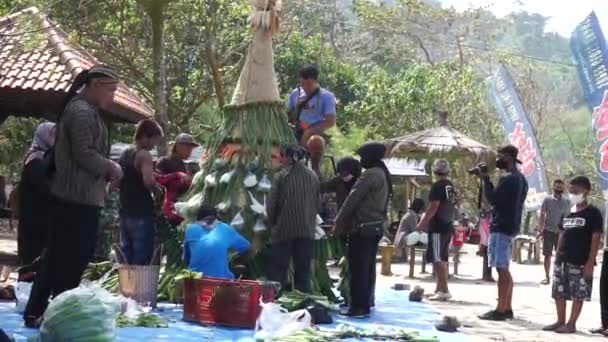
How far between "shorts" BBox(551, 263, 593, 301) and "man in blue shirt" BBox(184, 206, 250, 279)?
10.9 feet

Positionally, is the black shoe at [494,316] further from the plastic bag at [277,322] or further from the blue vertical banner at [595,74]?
the plastic bag at [277,322]

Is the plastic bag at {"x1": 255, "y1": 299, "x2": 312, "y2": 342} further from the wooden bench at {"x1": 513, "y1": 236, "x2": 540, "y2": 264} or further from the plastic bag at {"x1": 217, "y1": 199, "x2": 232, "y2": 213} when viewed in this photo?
the wooden bench at {"x1": 513, "y1": 236, "x2": 540, "y2": 264}

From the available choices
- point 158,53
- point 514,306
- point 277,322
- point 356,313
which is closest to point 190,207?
point 356,313

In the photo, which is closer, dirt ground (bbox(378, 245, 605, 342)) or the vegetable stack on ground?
dirt ground (bbox(378, 245, 605, 342))

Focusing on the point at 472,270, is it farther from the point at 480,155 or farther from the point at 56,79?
the point at 56,79

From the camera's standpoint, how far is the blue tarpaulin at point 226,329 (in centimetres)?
884

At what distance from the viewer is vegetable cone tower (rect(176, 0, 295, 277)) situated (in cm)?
1130

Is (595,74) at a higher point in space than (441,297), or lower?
higher

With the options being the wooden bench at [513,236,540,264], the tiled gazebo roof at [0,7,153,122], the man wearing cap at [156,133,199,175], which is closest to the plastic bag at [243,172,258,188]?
the man wearing cap at [156,133,199,175]

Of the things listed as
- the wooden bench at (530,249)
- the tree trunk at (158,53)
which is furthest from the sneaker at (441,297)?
the wooden bench at (530,249)

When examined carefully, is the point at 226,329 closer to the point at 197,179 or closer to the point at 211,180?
the point at 211,180

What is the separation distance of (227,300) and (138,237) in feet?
5.16

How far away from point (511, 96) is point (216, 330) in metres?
19.3

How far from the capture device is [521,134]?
89.1 feet
